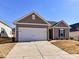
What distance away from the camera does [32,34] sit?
28875 mm

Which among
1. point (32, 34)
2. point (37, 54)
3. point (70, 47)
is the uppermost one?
point (32, 34)

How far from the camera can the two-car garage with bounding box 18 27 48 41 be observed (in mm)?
28206

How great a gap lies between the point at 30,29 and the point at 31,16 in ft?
8.49

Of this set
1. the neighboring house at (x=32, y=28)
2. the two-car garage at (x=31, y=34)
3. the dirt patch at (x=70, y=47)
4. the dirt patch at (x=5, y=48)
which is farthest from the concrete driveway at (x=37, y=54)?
the neighboring house at (x=32, y=28)

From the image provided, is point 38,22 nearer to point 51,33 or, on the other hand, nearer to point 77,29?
point 51,33

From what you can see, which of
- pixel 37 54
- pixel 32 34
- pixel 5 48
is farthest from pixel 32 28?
pixel 37 54

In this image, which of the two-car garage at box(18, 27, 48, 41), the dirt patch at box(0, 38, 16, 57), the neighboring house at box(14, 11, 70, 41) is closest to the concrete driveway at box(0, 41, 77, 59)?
the dirt patch at box(0, 38, 16, 57)

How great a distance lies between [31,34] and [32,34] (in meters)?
0.20

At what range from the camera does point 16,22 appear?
28188mm

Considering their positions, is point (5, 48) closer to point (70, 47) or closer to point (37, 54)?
point (37, 54)

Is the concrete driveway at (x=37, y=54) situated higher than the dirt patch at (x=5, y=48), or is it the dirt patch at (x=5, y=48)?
the dirt patch at (x=5, y=48)

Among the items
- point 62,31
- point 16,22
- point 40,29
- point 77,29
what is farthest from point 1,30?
point 77,29

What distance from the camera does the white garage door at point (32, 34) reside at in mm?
28234

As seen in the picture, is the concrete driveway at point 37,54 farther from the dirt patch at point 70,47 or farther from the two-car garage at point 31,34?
the two-car garage at point 31,34
